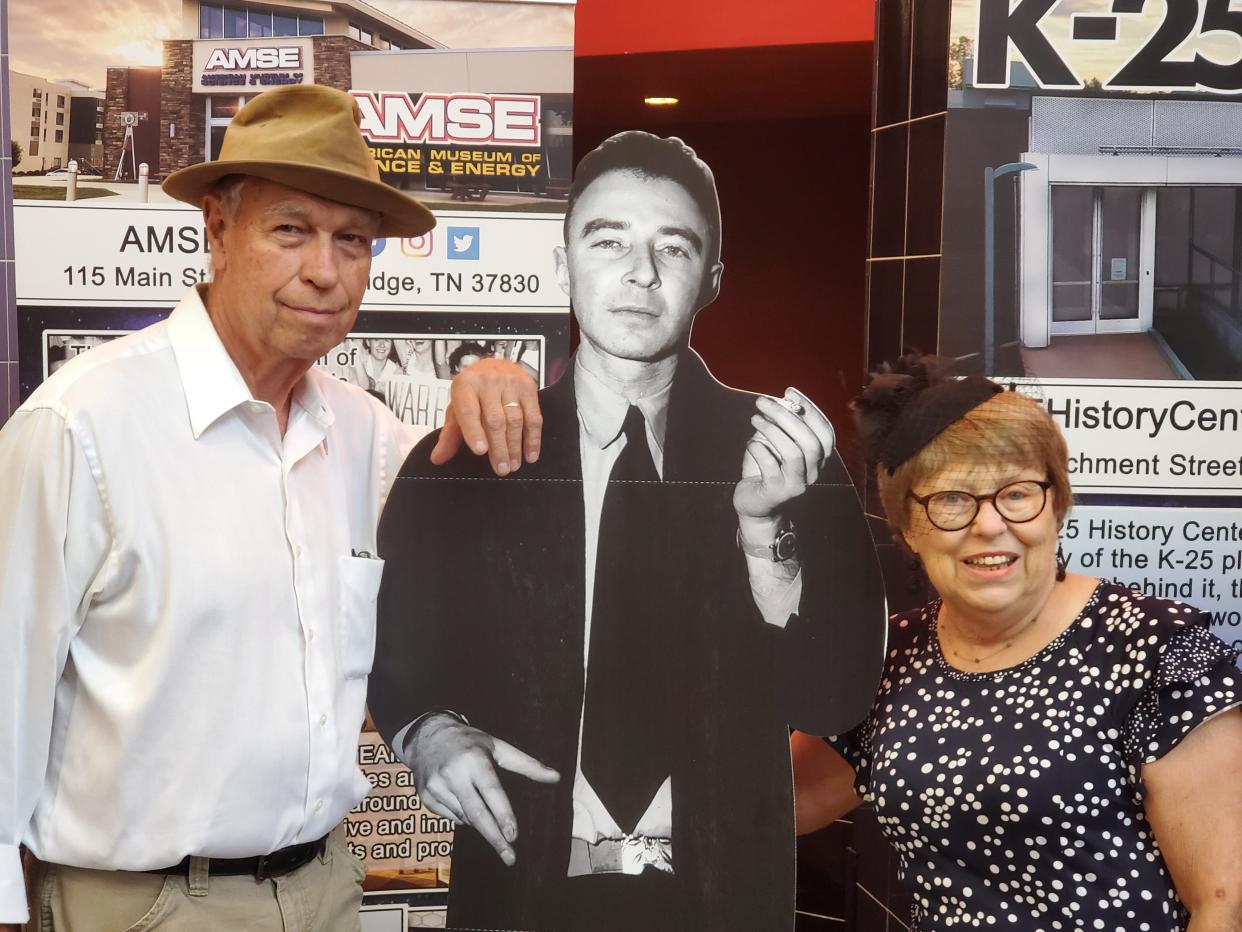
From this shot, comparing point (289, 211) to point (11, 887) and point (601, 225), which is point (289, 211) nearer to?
point (601, 225)

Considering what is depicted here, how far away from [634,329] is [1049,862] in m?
1.18

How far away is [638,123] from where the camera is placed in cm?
502

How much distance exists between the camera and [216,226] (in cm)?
216

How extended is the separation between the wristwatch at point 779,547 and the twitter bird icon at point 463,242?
78 cm

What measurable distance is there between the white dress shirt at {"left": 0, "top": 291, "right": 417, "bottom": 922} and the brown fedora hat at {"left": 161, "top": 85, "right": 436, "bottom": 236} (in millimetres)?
234

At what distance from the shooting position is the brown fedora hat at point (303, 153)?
205 centimetres

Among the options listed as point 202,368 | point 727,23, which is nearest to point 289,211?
point 202,368

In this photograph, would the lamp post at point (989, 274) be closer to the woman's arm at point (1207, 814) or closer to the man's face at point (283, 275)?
the woman's arm at point (1207, 814)

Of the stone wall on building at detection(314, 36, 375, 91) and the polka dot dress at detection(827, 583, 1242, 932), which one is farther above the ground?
the stone wall on building at detection(314, 36, 375, 91)

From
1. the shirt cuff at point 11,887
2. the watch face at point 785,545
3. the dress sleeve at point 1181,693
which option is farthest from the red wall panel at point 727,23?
the shirt cuff at point 11,887

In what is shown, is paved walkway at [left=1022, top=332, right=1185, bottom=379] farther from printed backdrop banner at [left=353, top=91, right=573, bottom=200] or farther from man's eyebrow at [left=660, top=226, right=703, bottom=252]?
printed backdrop banner at [left=353, top=91, right=573, bottom=200]

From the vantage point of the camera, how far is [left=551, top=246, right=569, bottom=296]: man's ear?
2.59m

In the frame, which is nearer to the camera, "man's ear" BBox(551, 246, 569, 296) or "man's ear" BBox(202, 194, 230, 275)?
"man's ear" BBox(202, 194, 230, 275)

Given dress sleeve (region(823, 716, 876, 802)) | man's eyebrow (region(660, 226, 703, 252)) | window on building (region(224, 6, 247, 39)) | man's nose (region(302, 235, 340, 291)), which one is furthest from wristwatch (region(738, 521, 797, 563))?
window on building (region(224, 6, 247, 39))
